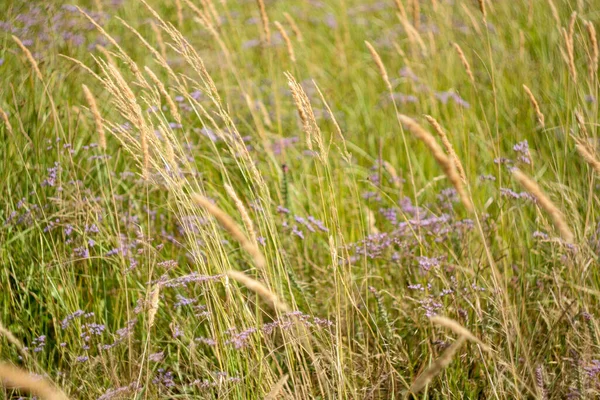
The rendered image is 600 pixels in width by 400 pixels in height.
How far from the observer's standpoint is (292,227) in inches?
96.4

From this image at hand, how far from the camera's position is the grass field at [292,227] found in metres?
1.69

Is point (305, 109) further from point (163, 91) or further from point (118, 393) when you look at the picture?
point (118, 393)

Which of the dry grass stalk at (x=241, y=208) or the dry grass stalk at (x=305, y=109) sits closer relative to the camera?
the dry grass stalk at (x=241, y=208)

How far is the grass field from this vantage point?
1.69 m

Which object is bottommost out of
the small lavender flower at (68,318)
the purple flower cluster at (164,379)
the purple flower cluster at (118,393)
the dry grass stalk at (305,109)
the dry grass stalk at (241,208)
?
the purple flower cluster at (164,379)

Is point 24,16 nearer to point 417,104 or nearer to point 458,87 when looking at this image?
point 417,104

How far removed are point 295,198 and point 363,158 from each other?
0.65m

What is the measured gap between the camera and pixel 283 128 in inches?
137

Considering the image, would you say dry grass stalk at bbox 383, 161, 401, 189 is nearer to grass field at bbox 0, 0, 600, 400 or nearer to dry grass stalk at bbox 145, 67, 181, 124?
grass field at bbox 0, 0, 600, 400

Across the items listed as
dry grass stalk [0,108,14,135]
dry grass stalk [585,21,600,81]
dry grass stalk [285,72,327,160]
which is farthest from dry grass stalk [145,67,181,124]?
dry grass stalk [585,21,600,81]

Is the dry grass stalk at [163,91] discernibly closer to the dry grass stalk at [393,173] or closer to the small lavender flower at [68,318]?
the small lavender flower at [68,318]

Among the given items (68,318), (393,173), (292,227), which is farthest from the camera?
(292,227)

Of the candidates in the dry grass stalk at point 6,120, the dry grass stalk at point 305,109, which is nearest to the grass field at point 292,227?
the dry grass stalk at point 305,109

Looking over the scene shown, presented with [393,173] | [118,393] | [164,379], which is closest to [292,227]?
[393,173]
